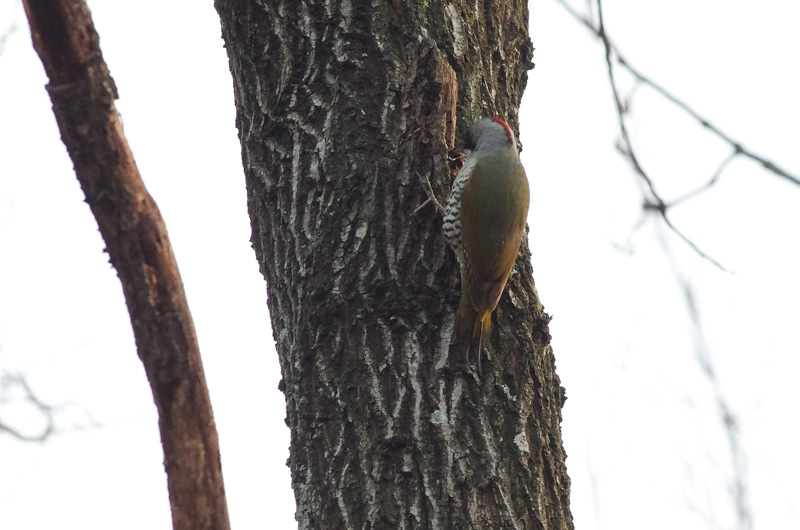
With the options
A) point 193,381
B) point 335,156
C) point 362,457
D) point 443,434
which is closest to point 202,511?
point 193,381

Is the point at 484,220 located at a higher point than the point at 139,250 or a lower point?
higher

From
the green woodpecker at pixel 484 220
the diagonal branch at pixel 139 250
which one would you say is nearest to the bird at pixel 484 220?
the green woodpecker at pixel 484 220

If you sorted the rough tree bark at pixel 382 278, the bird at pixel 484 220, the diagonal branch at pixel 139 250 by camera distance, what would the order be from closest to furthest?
the diagonal branch at pixel 139 250 < the rough tree bark at pixel 382 278 < the bird at pixel 484 220

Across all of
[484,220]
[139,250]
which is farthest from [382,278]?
[484,220]

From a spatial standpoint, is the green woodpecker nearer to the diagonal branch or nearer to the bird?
the bird

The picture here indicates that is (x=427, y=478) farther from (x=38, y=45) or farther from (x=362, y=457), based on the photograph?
(x=38, y=45)

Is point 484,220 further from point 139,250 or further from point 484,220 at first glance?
point 139,250

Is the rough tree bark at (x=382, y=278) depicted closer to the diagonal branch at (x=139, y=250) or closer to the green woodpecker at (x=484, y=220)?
the green woodpecker at (x=484, y=220)

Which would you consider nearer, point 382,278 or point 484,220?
point 382,278

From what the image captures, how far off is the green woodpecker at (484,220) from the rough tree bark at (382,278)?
6 cm

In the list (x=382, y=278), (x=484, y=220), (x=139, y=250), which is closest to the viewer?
(x=139, y=250)

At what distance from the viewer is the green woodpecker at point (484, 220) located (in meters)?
2.86

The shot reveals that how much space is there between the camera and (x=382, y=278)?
278 centimetres

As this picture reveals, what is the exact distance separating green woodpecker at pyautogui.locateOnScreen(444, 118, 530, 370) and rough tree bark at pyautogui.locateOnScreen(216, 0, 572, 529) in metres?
0.06
